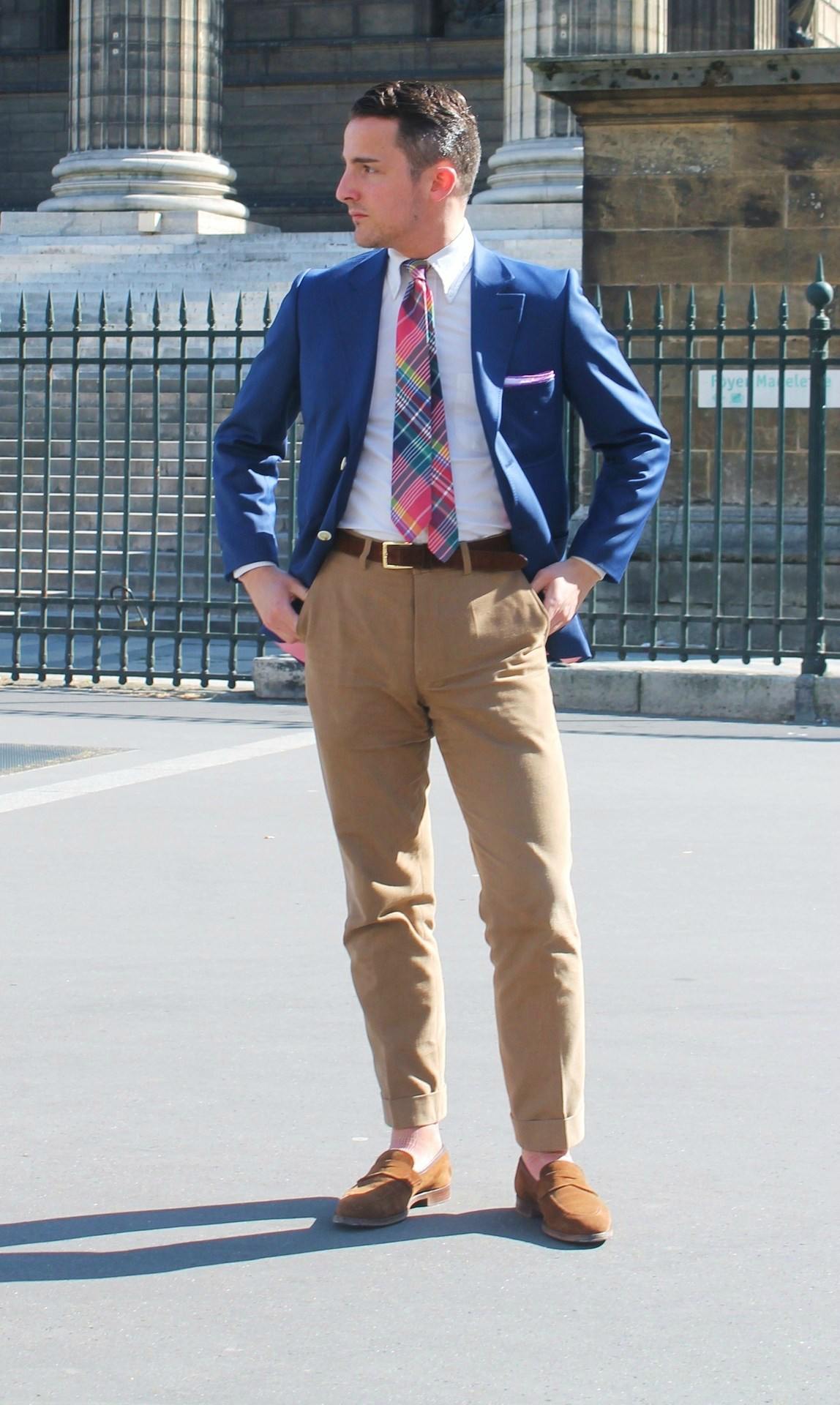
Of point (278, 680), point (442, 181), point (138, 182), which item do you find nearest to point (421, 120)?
point (442, 181)

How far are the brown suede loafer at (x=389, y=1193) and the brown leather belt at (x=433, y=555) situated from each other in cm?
95

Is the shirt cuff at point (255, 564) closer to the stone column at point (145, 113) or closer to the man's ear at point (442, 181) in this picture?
the man's ear at point (442, 181)

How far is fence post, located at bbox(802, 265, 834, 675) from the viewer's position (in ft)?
34.3

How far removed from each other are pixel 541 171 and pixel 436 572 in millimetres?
18514

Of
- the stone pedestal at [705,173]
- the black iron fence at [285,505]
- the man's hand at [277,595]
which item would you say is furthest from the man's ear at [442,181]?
the stone pedestal at [705,173]

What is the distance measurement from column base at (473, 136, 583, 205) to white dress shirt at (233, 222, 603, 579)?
18.0m

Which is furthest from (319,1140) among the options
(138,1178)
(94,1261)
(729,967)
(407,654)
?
(729,967)

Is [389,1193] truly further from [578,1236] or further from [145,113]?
[145,113]

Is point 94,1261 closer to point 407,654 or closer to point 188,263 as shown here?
point 407,654

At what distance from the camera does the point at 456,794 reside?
353cm

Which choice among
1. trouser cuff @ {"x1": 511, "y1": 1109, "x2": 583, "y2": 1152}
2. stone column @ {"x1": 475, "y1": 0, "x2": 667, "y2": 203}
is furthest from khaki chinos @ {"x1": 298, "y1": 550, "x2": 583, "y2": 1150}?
stone column @ {"x1": 475, "y1": 0, "x2": 667, "y2": 203}

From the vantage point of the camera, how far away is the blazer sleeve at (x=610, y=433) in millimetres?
3582

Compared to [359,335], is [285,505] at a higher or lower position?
lower

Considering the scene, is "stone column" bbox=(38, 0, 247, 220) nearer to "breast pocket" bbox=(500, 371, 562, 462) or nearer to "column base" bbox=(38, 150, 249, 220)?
"column base" bbox=(38, 150, 249, 220)
